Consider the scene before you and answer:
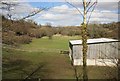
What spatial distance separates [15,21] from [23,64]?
30.5 m

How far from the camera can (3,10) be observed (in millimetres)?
8648

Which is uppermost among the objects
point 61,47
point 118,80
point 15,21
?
point 15,21

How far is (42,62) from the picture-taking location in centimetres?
4159

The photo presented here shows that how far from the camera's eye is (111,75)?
7391 millimetres

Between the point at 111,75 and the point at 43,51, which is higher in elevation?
the point at 111,75

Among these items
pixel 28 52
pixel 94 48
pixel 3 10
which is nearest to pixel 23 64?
pixel 94 48

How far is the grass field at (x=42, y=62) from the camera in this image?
83.4 ft

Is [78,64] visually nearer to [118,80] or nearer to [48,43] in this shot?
[118,80]

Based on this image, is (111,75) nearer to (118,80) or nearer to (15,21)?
(118,80)

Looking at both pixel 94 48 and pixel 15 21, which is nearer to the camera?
pixel 15 21

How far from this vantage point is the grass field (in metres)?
25.4

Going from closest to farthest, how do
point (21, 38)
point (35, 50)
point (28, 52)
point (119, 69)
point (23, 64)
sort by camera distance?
1. point (119, 69)
2. point (21, 38)
3. point (23, 64)
4. point (28, 52)
5. point (35, 50)

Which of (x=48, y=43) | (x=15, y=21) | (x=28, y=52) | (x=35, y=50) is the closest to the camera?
(x=15, y=21)

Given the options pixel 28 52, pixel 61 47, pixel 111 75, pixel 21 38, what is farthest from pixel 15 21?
pixel 61 47
